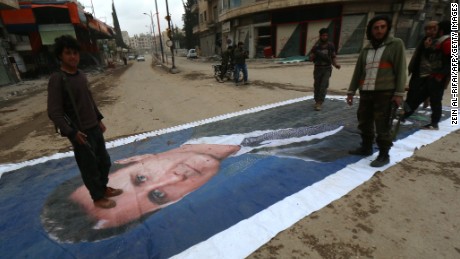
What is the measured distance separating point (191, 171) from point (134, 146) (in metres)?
1.63

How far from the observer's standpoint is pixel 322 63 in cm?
536

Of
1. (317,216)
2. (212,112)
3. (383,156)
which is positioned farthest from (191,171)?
(212,112)

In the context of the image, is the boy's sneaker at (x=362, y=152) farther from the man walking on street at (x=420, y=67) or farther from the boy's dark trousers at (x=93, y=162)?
the boy's dark trousers at (x=93, y=162)

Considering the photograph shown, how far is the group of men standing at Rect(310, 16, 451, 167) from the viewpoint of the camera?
2727mm

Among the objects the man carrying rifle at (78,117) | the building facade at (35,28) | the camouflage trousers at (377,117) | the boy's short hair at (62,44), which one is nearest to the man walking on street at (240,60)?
the camouflage trousers at (377,117)

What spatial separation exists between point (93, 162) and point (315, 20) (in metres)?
21.6

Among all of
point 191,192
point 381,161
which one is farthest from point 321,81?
point 191,192

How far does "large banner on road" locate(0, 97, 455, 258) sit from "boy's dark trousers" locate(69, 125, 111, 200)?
230mm

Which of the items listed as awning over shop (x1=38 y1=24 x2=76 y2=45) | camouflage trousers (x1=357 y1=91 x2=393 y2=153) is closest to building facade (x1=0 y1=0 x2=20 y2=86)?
awning over shop (x1=38 y1=24 x2=76 y2=45)

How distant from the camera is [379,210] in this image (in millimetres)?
2273

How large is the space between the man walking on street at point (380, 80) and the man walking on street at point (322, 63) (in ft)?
7.32

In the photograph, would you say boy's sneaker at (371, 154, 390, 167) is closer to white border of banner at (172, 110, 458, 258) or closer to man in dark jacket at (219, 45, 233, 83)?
white border of banner at (172, 110, 458, 258)

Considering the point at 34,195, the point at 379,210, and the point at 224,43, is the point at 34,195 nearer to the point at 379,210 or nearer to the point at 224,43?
the point at 379,210

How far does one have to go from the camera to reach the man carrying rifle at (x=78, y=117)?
199 cm
